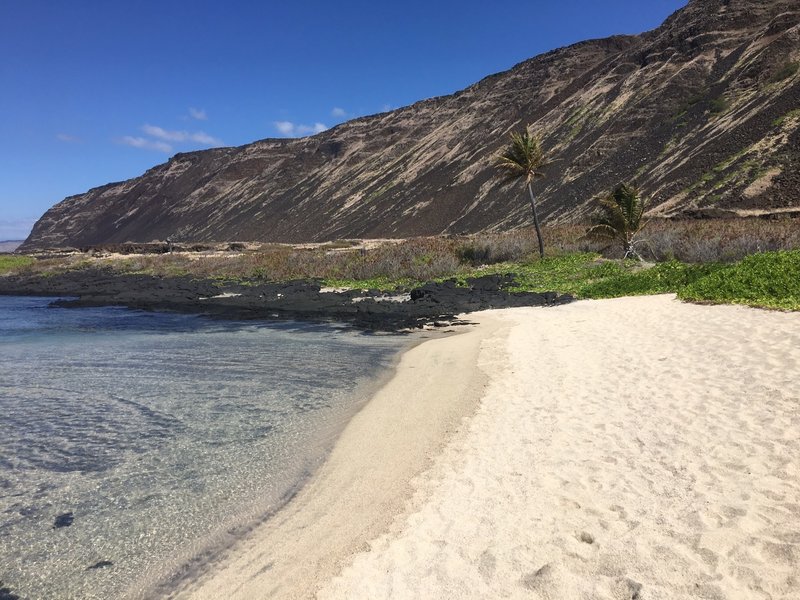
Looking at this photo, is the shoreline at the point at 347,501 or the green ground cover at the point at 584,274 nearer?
the shoreline at the point at 347,501

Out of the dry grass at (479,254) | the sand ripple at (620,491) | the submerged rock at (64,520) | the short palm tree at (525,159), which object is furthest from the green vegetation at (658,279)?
the submerged rock at (64,520)

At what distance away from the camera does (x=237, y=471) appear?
6125 mm

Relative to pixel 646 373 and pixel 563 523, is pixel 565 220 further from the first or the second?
pixel 563 523

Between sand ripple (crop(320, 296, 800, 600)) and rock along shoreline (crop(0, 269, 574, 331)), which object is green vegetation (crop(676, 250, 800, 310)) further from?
rock along shoreline (crop(0, 269, 574, 331))

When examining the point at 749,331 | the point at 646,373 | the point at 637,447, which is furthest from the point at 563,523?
the point at 749,331

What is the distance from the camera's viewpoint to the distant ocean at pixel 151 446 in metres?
4.65

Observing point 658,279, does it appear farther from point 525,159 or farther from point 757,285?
point 525,159

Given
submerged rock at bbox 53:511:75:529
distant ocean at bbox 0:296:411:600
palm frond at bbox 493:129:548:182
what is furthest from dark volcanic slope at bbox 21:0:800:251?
submerged rock at bbox 53:511:75:529

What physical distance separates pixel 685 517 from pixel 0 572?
5941 millimetres

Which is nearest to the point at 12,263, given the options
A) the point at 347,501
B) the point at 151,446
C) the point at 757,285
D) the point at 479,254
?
the point at 479,254

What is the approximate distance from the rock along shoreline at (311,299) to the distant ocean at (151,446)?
4.70 metres

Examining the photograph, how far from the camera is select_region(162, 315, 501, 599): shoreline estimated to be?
4.11 metres

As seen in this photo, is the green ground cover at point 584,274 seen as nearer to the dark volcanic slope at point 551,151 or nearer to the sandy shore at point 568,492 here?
the sandy shore at point 568,492

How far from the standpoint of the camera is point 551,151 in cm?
7300
